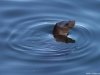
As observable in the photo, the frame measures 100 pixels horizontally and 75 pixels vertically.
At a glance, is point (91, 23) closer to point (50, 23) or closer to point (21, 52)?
point (50, 23)

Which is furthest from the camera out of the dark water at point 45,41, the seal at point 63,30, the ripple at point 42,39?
the seal at point 63,30

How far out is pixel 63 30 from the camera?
807cm

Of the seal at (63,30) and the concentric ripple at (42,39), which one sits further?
the seal at (63,30)

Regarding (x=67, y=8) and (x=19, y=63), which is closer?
(x=19, y=63)

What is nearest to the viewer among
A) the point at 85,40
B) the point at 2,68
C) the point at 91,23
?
the point at 2,68

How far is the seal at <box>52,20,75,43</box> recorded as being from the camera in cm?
792

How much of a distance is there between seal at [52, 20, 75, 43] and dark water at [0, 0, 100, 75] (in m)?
0.09

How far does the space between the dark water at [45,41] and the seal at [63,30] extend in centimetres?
9

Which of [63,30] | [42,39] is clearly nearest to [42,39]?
[42,39]

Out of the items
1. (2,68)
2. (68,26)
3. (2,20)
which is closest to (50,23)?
(68,26)

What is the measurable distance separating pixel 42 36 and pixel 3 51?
735 millimetres

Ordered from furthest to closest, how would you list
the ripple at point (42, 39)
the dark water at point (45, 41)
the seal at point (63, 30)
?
the seal at point (63, 30), the ripple at point (42, 39), the dark water at point (45, 41)

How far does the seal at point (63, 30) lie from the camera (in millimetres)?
7922

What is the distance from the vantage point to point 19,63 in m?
7.47
